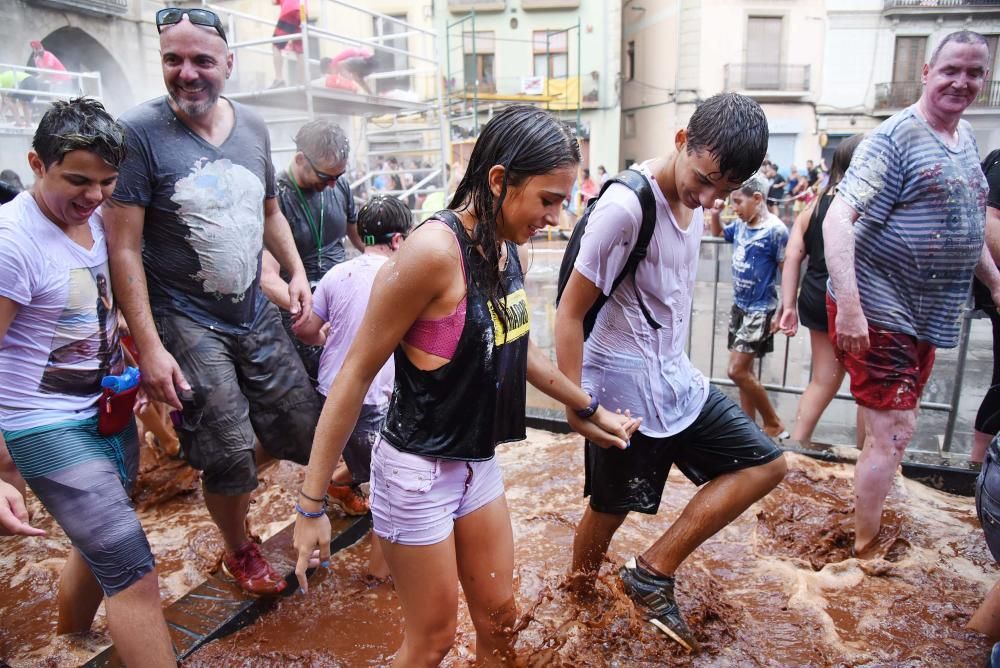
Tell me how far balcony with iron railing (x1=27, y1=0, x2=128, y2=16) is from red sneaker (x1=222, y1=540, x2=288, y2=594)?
17929mm

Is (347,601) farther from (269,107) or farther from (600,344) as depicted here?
(269,107)

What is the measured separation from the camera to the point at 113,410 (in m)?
2.39

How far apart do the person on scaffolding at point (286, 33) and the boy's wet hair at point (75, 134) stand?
7.07 metres

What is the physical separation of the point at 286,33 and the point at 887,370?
8320 millimetres

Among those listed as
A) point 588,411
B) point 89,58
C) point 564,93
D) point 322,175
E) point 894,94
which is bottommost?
point 588,411

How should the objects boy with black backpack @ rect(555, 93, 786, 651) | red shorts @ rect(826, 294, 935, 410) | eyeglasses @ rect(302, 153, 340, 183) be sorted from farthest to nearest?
eyeglasses @ rect(302, 153, 340, 183), red shorts @ rect(826, 294, 935, 410), boy with black backpack @ rect(555, 93, 786, 651)

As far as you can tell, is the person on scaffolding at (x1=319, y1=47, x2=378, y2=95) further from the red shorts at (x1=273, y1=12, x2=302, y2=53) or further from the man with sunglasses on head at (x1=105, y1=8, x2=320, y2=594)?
the man with sunglasses on head at (x1=105, y1=8, x2=320, y2=594)

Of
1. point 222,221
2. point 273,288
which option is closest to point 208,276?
point 222,221

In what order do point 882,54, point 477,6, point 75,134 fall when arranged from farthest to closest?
point 477,6 < point 882,54 < point 75,134

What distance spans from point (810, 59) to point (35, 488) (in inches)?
1322

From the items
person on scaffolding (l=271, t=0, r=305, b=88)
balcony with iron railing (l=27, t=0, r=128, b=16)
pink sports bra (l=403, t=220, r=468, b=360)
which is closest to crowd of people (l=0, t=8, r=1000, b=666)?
pink sports bra (l=403, t=220, r=468, b=360)

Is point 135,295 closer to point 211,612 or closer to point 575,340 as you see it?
point 211,612

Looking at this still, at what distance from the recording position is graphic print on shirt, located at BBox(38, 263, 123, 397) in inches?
89.0

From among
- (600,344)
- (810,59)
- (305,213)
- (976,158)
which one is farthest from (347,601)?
(810,59)
